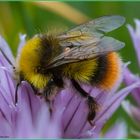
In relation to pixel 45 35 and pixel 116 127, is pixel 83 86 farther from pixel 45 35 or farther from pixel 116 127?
pixel 116 127

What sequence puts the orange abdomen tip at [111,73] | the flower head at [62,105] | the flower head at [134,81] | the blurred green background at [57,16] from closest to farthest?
the flower head at [62,105], the orange abdomen tip at [111,73], the flower head at [134,81], the blurred green background at [57,16]

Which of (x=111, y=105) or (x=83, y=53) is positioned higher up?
(x=83, y=53)

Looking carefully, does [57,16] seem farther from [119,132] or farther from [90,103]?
[119,132]

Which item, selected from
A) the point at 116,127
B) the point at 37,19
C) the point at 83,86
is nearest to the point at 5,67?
the point at 83,86

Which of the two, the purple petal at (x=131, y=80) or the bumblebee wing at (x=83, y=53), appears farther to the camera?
the purple petal at (x=131, y=80)

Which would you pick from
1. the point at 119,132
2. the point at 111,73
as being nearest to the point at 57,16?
the point at 111,73

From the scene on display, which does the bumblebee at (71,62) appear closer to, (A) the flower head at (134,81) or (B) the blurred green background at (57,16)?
(A) the flower head at (134,81)

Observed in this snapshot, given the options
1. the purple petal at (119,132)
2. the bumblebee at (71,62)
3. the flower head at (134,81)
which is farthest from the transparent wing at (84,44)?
the purple petal at (119,132)
